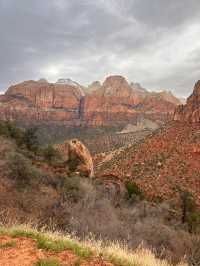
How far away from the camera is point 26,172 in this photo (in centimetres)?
2045

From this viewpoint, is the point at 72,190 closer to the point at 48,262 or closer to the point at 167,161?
the point at 48,262

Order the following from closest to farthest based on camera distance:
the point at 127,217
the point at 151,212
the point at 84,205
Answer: the point at 84,205 → the point at 127,217 → the point at 151,212

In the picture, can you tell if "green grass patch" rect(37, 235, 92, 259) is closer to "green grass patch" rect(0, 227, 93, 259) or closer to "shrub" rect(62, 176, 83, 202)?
"green grass patch" rect(0, 227, 93, 259)

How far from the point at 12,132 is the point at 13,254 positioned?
34674 mm

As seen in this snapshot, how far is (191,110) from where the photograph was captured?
68.9 metres

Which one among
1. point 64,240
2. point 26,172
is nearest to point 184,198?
point 26,172

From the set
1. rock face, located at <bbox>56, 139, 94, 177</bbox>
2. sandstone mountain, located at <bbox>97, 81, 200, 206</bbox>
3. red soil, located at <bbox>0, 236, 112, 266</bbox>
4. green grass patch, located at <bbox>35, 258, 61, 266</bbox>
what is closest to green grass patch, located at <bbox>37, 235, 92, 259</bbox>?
red soil, located at <bbox>0, 236, 112, 266</bbox>

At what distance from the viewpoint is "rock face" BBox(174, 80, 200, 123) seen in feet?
217

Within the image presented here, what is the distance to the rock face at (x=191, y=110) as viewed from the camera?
6625cm

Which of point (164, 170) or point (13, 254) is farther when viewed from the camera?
point (164, 170)

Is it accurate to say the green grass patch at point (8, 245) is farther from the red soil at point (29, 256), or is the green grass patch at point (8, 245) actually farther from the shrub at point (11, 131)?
the shrub at point (11, 131)

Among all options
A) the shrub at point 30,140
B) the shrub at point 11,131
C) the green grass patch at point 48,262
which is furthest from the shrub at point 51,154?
the green grass patch at point 48,262

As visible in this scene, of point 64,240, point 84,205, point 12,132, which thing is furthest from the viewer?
point 12,132

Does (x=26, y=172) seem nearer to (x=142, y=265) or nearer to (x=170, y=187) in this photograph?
(x=142, y=265)
